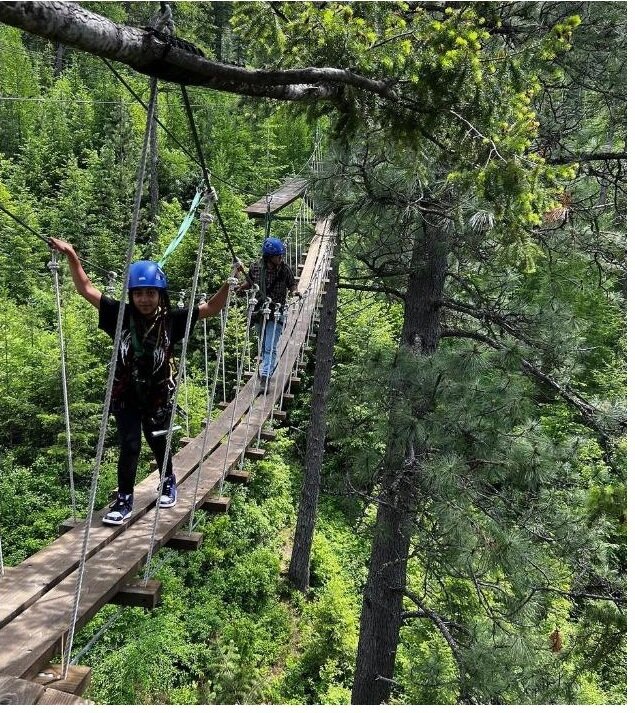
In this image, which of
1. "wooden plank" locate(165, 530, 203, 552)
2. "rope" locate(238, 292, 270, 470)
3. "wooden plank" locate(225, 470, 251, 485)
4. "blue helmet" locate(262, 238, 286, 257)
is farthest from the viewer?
"blue helmet" locate(262, 238, 286, 257)

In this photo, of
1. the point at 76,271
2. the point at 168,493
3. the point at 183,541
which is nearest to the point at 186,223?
the point at 76,271

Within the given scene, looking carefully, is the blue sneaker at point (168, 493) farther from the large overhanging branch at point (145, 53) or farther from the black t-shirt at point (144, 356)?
the large overhanging branch at point (145, 53)

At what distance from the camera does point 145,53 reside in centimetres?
116

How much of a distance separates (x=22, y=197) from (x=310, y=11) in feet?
24.9

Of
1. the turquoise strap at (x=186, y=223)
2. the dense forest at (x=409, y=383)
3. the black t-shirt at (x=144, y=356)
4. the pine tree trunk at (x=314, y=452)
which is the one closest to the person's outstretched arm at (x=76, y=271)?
the black t-shirt at (x=144, y=356)

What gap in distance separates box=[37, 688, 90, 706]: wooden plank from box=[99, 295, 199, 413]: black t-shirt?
1078 millimetres

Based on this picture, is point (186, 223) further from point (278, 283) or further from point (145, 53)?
point (278, 283)

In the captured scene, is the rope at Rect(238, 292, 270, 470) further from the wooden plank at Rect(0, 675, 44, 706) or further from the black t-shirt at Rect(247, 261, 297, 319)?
the wooden plank at Rect(0, 675, 44, 706)

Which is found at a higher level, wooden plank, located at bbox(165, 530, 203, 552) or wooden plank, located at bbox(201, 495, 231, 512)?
wooden plank, located at bbox(201, 495, 231, 512)

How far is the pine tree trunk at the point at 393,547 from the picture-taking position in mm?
3477

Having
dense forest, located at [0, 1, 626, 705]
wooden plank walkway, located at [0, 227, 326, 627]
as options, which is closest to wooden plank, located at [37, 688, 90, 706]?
wooden plank walkway, located at [0, 227, 326, 627]

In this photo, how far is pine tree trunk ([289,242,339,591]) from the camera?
5.93 metres

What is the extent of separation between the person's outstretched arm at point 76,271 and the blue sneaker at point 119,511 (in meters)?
0.71

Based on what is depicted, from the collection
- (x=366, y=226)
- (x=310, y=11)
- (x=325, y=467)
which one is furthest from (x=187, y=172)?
(x=310, y=11)
